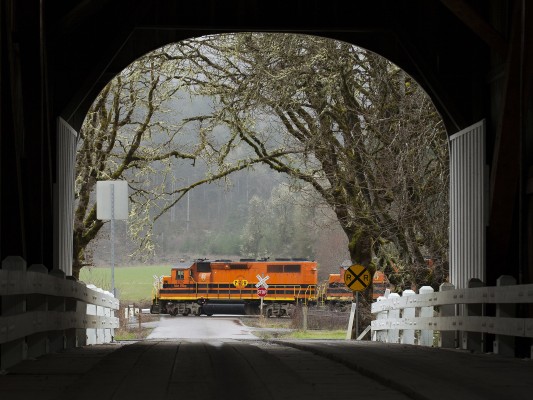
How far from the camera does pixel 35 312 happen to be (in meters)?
9.62

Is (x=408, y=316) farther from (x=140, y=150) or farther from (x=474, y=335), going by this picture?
(x=140, y=150)

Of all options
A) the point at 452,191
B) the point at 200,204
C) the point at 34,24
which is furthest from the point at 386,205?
the point at 200,204

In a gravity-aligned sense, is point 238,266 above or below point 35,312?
below

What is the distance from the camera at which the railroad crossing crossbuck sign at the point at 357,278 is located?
28594mm

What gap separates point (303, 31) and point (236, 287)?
133ft

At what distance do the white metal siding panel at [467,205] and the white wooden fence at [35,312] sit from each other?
17.7 feet

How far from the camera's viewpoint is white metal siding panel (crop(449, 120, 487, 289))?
1467cm

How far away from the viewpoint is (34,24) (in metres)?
12.1

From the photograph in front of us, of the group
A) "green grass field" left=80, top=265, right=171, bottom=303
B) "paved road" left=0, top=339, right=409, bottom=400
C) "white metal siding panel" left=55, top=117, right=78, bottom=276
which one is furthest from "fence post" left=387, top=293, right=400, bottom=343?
"green grass field" left=80, top=265, right=171, bottom=303

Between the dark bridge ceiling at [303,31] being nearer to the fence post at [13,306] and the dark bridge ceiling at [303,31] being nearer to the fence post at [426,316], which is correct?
the fence post at [426,316]

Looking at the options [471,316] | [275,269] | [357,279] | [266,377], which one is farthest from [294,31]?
[275,269]

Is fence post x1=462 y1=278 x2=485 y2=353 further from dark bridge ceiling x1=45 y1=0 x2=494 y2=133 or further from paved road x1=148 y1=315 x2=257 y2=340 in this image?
paved road x1=148 y1=315 x2=257 y2=340

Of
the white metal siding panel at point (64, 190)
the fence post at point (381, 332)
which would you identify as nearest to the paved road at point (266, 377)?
the white metal siding panel at point (64, 190)

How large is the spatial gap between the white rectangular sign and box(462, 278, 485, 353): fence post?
1281cm
